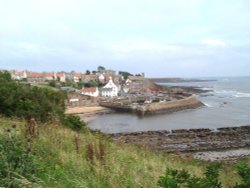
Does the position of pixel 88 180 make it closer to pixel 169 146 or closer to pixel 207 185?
pixel 207 185

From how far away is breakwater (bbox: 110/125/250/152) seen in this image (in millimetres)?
27141

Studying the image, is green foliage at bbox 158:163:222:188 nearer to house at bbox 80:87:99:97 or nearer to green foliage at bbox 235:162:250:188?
green foliage at bbox 235:162:250:188

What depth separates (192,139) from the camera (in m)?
30.8

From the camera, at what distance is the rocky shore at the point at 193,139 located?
27.0 meters

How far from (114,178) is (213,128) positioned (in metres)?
36.1

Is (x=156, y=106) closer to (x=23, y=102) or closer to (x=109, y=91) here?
(x=109, y=91)

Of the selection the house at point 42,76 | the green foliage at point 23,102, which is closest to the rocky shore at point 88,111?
the green foliage at point 23,102

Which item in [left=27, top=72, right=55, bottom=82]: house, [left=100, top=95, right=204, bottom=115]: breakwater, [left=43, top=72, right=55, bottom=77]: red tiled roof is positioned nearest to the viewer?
[left=100, top=95, right=204, bottom=115]: breakwater

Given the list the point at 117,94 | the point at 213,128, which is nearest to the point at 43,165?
the point at 213,128

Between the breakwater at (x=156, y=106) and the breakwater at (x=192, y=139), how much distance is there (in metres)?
21.1

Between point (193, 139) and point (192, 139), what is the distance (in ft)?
0.31

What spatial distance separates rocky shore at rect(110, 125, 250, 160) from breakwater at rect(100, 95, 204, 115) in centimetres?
2104

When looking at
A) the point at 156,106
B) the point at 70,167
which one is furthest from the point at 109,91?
the point at 70,167

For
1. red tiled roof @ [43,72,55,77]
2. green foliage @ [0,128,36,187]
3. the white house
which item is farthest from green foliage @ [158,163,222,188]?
red tiled roof @ [43,72,55,77]
